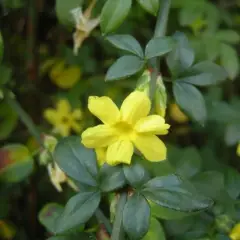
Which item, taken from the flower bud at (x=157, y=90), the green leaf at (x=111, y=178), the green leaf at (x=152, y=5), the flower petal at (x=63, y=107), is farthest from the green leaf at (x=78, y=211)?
the flower petal at (x=63, y=107)

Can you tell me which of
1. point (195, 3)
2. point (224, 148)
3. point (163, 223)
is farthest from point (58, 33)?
point (163, 223)

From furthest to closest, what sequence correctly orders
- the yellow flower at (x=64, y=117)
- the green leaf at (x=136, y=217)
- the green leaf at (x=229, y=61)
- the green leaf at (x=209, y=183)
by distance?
the yellow flower at (x=64, y=117)
the green leaf at (x=229, y=61)
the green leaf at (x=209, y=183)
the green leaf at (x=136, y=217)

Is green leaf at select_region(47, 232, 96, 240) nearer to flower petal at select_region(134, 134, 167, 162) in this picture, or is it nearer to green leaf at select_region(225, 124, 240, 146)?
flower petal at select_region(134, 134, 167, 162)

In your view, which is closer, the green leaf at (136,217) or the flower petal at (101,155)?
the green leaf at (136,217)

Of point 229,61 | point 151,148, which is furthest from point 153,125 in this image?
point 229,61

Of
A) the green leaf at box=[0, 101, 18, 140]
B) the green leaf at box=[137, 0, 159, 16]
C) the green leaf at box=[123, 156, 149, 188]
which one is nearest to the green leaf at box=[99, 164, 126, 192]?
the green leaf at box=[123, 156, 149, 188]

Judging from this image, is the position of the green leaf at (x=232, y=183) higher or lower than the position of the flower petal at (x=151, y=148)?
lower

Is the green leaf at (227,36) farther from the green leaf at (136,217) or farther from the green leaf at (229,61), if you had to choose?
the green leaf at (136,217)
